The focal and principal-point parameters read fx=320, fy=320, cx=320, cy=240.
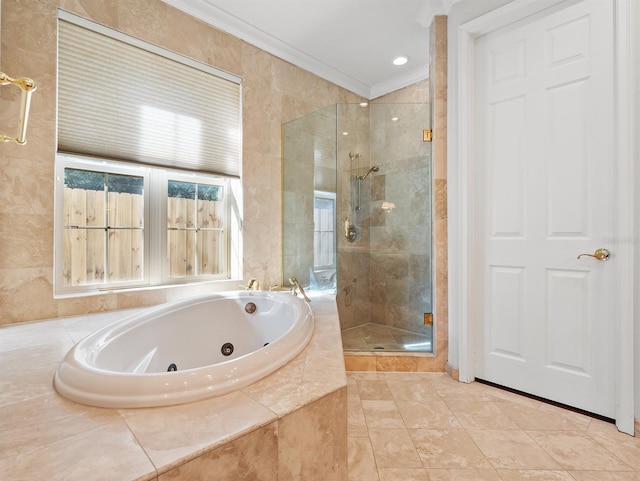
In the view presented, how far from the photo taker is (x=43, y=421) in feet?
2.46

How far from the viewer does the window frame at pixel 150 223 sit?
180cm

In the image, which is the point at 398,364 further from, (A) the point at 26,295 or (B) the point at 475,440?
(A) the point at 26,295

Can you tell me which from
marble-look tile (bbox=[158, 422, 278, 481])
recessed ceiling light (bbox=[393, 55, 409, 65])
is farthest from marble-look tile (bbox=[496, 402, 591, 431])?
recessed ceiling light (bbox=[393, 55, 409, 65])

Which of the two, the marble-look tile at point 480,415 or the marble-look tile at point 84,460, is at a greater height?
the marble-look tile at point 84,460

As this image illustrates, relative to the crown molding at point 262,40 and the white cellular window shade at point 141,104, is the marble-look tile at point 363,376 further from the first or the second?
the crown molding at point 262,40

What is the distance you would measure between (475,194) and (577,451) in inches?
54.1

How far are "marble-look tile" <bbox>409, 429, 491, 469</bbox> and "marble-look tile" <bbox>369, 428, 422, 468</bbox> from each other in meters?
0.03

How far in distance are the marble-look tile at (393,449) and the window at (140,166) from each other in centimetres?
152

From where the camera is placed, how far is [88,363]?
98 cm

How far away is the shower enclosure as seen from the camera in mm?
2664

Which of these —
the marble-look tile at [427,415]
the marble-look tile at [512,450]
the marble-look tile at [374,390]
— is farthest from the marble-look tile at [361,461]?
the marble-look tile at [512,450]

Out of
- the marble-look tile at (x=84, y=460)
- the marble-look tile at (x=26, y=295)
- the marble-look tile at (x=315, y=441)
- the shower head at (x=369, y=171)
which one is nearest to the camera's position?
the marble-look tile at (x=84, y=460)

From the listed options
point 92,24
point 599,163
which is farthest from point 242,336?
point 599,163

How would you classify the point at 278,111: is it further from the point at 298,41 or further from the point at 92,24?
the point at 92,24
